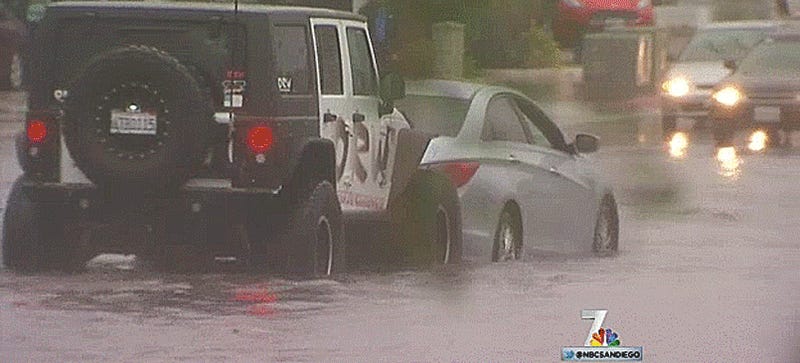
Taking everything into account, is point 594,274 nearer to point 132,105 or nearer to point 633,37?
point 633,37

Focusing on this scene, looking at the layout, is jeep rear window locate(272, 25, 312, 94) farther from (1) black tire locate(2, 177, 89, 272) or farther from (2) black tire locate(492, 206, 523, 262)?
(2) black tire locate(492, 206, 523, 262)

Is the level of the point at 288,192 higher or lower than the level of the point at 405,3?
lower

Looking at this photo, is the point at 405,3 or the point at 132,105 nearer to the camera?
the point at 132,105

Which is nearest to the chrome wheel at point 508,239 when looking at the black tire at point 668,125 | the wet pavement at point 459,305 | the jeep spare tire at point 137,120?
the wet pavement at point 459,305

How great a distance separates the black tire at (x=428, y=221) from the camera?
492 inches

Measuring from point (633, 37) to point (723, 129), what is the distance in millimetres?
4324

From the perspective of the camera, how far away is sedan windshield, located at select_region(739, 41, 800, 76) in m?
15.9

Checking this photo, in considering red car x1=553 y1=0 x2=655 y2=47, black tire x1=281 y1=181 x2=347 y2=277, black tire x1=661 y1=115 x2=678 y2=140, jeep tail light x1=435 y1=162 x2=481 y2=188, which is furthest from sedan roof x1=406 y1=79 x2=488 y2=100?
black tire x1=661 y1=115 x2=678 y2=140

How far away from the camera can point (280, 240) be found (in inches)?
450

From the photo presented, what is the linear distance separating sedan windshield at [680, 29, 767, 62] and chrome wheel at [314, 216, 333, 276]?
11.9 feet

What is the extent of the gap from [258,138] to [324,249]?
79 cm

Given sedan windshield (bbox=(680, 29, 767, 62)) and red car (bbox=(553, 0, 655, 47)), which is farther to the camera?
sedan windshield (bbox=(680, 29, 767, 62))

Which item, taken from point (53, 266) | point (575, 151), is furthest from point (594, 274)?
point (53, 266)

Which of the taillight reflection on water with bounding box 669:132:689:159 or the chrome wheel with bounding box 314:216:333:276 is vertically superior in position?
the taillight reflection on water with bounding box 669:132:689:159
